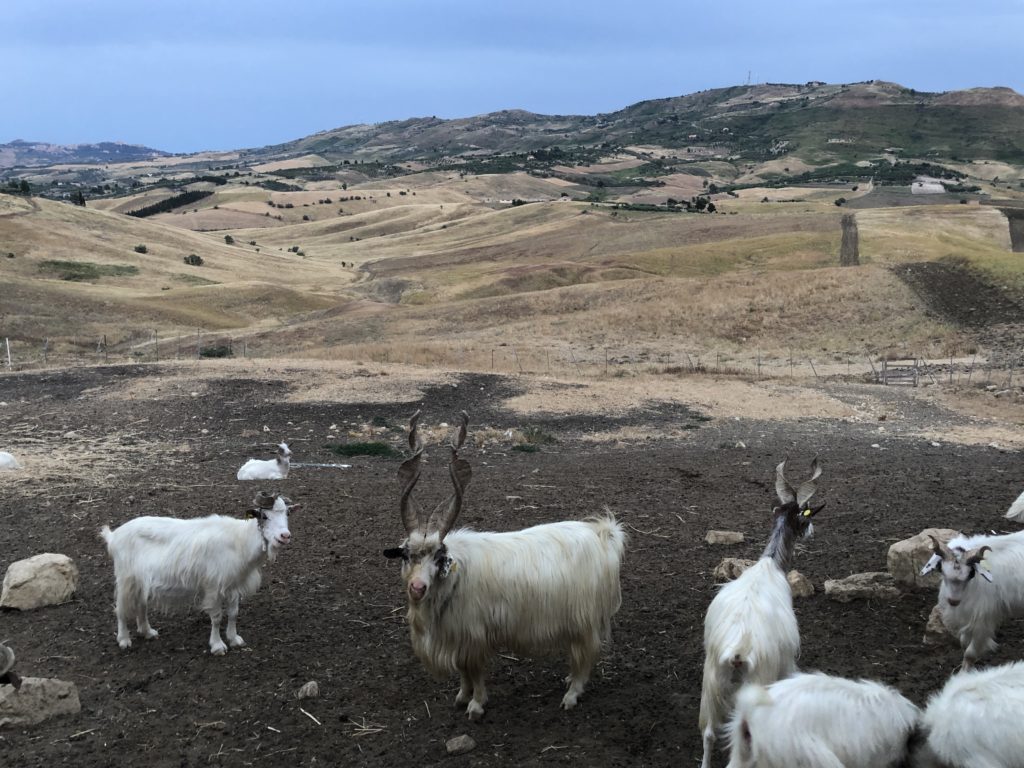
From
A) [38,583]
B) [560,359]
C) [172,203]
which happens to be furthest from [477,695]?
[172,203]

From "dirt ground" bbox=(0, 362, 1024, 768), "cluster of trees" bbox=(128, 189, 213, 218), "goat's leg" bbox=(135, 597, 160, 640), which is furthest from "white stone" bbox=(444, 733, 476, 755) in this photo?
"cluster of trees" bbox=(128, 189, 213, 218)

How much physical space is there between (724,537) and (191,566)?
616 centimetres

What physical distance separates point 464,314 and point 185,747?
4226cm

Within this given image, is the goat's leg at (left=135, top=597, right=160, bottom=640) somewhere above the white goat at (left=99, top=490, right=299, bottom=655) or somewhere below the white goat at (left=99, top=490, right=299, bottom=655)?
below

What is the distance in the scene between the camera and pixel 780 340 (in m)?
39.5

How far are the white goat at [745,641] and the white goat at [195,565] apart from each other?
418cm

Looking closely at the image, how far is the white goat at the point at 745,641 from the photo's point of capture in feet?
17.9

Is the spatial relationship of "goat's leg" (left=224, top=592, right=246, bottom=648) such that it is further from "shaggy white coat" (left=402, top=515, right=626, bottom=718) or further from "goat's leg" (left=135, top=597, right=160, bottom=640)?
"shaggy white coat" (left=402, top=515, right=626, bottom=718)

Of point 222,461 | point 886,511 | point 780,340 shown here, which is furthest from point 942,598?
point 780,340

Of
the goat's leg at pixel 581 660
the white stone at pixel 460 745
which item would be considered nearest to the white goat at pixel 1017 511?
the goat's leg at pixel 581 660

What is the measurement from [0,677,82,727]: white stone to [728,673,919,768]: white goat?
16.9 feet

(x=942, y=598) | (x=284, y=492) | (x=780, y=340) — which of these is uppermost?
(x=942, y=598)

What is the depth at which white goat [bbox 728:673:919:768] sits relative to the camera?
184 inches

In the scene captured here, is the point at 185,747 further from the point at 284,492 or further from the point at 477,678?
the point at 284,492
